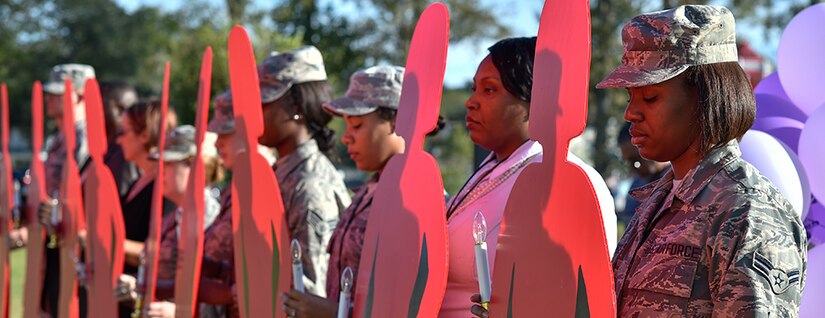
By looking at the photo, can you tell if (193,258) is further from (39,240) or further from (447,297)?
(39,240)

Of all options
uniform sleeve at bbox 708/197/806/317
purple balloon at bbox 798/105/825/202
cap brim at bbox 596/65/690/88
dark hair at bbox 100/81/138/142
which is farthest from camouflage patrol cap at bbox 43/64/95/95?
uniform sleeve at bbox 708/197/806/317

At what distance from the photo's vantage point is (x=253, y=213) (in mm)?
3354

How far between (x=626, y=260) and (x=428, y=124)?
611mm

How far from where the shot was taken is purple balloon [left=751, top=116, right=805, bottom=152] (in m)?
3.39

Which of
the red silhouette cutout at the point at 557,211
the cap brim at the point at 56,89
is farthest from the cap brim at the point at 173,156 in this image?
the red silhouette cutout at the point at 557,211

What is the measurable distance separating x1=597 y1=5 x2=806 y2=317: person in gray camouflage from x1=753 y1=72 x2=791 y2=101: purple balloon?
4.96 ft

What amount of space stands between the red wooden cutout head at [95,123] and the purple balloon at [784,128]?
2.65 metres

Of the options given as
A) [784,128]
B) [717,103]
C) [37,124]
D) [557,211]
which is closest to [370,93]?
[784,128]

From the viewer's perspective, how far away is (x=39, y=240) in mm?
5730

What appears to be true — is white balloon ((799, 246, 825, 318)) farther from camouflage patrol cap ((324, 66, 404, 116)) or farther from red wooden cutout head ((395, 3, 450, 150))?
camouflage patrol cap ((324, 66, 404, 116))

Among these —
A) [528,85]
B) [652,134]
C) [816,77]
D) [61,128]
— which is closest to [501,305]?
[652,134]

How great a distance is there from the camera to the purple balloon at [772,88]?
11.6ft

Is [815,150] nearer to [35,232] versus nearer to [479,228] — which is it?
[479,228]

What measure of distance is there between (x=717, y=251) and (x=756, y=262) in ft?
0.23
